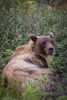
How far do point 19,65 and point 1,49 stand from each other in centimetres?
331

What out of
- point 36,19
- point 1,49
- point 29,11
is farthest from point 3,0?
point 1,49

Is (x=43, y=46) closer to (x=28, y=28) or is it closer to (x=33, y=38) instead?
(x=33, y=38)

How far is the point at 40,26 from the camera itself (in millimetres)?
8891

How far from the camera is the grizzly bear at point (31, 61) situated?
14.0ft

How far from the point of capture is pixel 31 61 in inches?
209

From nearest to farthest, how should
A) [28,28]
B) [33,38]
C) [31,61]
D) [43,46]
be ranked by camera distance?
[31,61] < [43,46] < [33,38] < [28,28]

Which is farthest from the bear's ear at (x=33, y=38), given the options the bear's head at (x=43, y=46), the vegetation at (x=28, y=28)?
the vegetation at (x=28, y=28)

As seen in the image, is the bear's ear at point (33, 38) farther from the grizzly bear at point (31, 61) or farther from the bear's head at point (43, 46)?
the bear's head at point (43, 46)

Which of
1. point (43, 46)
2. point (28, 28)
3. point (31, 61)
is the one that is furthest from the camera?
point (28, 28)

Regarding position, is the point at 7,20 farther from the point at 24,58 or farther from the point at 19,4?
the point at 24,58

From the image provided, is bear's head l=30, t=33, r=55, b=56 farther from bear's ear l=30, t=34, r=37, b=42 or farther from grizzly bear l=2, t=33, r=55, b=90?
bear's ear l=30, t=34, r=37, b=42

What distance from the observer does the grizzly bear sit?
4270mm

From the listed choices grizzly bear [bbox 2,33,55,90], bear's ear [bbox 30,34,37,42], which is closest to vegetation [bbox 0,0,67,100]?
grizzly bear [bbox 2,33,55,90]

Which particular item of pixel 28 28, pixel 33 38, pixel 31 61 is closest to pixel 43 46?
pixel 33 38
